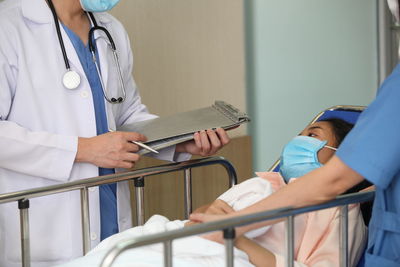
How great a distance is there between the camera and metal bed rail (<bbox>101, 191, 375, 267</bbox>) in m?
1.55

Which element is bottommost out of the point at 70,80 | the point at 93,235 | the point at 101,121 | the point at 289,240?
the point at 93,235

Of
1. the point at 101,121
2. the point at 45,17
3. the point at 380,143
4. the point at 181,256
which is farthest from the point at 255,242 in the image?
A: the point at 45,17

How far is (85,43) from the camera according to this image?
2553mm

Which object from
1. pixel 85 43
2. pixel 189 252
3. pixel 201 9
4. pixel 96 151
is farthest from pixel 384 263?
pixel 201 9

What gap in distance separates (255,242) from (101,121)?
733 millimetres

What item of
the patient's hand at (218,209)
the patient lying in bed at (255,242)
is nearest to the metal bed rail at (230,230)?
the patient lying in bed at (255,242)

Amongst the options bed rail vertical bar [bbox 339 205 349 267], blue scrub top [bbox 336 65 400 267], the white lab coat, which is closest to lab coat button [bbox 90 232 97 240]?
the white lab coat

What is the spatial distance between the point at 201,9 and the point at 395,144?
239 centimetres

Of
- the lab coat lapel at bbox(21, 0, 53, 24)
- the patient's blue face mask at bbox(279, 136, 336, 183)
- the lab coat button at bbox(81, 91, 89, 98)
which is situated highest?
the lab coat lapel at bbox(21, 0, 53, 24)

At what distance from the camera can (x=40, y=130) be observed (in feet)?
7.95

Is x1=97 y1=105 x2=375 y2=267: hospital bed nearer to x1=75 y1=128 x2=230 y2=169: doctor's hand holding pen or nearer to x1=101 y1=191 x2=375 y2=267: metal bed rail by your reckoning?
x1=101 y1=191 x2=375 y2=267: metal bed rail

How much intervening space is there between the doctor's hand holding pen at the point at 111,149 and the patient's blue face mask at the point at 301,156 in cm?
45

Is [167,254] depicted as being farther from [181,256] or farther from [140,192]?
[140,192]

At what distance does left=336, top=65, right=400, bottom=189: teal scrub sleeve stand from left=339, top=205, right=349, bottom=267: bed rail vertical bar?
321 mm
